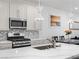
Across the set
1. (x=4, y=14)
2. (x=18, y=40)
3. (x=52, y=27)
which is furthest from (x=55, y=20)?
(x=4, y=14)

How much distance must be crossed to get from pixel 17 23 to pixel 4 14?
706mm

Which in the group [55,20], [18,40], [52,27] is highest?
[55,20]

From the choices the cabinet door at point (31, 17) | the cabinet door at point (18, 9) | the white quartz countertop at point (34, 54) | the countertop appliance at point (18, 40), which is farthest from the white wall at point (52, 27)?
the white quartz countertop at point (34, 54)

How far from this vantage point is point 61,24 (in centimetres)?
697

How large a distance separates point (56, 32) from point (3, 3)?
3759 mm

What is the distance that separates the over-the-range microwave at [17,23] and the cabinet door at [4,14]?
17cm

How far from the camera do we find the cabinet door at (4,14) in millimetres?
3977

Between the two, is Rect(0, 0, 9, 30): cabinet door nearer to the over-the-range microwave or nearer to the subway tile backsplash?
the over-the-range microwave

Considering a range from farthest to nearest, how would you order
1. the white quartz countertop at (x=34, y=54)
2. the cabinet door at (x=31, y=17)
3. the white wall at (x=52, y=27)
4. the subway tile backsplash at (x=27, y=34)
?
the white wall at (x=52, y=27)
the cabinet door at (x=31, y=17)
the subway tile backsplash at (x=27, y=34)
the white quartz countertop at (x=34, y=54)

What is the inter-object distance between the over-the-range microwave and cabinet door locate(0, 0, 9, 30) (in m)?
0.17

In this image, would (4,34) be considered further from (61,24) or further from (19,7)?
(61,24)

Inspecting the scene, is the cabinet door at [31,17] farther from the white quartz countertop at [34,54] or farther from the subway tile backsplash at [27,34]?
the white quartz countertop at [34,54]

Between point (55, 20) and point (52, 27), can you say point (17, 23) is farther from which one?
point (55, 20)

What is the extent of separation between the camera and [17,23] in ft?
15.0
